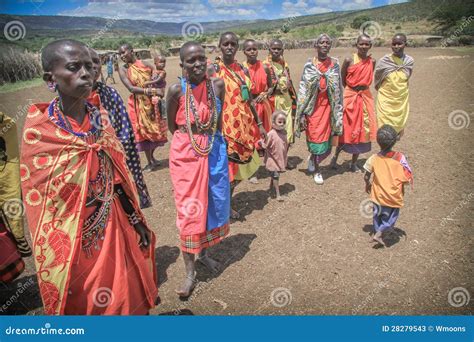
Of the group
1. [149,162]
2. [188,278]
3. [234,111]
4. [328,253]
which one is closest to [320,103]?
[234,111]

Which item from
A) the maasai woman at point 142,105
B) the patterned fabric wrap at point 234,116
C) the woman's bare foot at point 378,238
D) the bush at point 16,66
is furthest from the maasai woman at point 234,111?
the bush at point 16,66

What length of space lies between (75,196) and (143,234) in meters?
0.66

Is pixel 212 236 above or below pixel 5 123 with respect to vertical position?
below

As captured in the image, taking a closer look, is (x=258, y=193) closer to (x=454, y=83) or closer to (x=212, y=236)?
(x=212, y=236)

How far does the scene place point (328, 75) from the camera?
211 inches

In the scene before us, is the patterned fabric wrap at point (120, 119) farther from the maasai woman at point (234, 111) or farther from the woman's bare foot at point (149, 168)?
the woman's bare foot at point (149, 168)

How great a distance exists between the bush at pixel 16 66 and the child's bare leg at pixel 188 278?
16883 mm

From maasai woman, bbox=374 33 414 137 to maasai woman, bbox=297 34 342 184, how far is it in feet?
2.95

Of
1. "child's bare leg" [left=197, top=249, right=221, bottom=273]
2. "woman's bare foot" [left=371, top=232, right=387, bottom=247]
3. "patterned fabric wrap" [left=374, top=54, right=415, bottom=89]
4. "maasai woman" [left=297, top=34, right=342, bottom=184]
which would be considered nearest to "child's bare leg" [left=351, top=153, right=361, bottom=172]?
"maasai woman" [left=297, top=34, right=342, bottom=184]

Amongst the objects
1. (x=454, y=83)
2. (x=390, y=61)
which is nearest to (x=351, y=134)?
(x=390, y=61)

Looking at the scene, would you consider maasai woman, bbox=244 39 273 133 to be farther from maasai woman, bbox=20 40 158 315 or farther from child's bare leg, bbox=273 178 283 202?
maasai woman, bbox=20 40 158 315

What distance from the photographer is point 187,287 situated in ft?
10.9

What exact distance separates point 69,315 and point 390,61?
18.4ft

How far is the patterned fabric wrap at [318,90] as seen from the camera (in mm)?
5387
